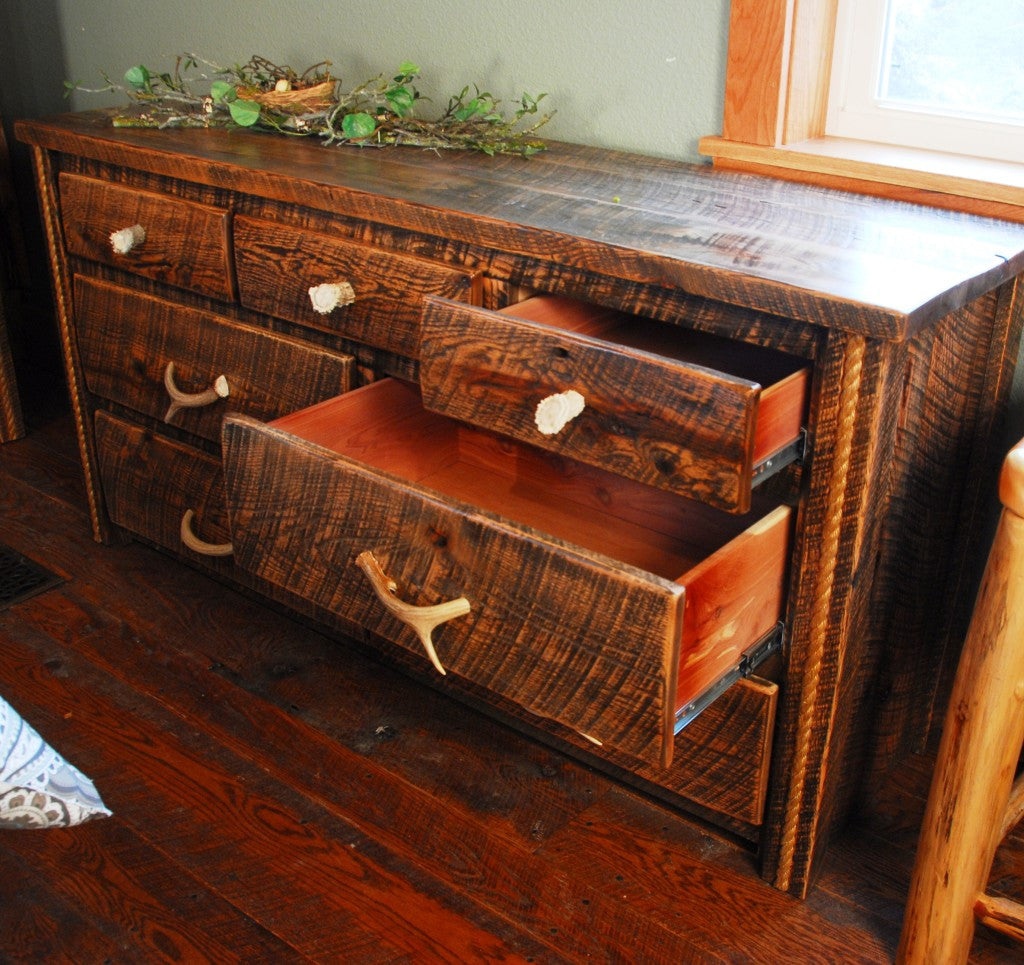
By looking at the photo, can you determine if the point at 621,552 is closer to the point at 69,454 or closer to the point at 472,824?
the point at 472,824

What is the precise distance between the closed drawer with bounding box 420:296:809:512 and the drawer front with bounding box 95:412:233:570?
612 millimetres

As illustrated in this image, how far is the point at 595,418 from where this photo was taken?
44.1 inches

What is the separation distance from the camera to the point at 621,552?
4.72 ft

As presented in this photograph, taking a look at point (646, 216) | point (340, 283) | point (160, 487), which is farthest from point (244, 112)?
point (646, 216)

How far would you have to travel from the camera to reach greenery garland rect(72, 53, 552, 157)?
168cm

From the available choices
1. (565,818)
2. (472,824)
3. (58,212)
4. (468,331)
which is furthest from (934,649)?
(58,212)

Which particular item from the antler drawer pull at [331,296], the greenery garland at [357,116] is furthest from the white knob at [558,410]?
the greenery garland at [357,116]

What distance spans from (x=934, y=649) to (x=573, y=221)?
2.35 ft

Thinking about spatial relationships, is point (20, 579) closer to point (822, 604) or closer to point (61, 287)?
point (61, 287)

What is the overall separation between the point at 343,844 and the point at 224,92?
1126 mm

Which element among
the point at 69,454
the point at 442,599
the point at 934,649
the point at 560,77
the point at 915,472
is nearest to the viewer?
the point at 442,599

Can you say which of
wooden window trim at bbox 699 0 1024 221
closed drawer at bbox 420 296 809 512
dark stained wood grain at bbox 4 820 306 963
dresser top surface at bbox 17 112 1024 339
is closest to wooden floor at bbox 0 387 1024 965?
dark stained wood grain at bbox 4 820 306 963

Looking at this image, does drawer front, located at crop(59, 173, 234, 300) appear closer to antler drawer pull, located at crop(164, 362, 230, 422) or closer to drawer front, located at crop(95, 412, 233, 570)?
antler drawer pull, located at crop(164, 362, 230, 422)

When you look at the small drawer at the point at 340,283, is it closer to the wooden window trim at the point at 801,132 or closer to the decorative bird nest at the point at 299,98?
the decorative bird nest at the point at 299,98
